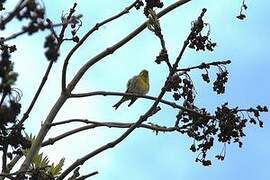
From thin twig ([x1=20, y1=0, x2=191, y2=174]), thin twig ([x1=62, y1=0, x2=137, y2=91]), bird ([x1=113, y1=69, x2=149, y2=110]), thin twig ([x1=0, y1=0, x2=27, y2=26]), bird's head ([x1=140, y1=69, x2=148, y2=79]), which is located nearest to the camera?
thin twig ([x1=0, y1=0, x2=27, y2=26])

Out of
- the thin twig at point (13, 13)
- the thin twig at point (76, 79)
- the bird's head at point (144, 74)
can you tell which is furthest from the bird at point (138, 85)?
the thin twig at point (13, 13)

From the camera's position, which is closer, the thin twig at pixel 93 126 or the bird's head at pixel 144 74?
the thin twig at pixel 93 126

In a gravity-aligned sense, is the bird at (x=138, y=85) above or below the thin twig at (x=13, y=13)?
above

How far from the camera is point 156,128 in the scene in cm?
A: 572

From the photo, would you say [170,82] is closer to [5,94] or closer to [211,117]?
[211,117]

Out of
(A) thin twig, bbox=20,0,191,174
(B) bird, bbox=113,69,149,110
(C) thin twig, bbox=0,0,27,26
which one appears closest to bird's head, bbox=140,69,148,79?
(B) bird, bbox=113,69,149,110

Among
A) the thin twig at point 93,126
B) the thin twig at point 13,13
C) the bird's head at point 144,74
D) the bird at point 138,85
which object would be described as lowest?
the thin twig at point 13,13

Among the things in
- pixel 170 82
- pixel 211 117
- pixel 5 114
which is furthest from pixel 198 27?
pixel 5 114

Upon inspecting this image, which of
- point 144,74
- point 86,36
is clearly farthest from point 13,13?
point 144,74

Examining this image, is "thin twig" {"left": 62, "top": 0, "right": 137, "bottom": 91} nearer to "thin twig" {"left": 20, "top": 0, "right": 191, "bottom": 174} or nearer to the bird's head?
"thin twig" {"left": 20, "top": 0, "right": 191, "bottom": 174}

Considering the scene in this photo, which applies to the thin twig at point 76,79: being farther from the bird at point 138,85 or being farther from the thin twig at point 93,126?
the bird at point 138,85

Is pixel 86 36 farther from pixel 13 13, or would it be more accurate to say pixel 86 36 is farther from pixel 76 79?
pixel 13 13

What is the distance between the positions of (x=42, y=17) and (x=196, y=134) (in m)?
2.79

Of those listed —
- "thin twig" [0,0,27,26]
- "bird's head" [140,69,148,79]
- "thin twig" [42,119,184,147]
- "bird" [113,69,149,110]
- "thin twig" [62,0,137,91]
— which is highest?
"bird's head" [140,69,148,79]
